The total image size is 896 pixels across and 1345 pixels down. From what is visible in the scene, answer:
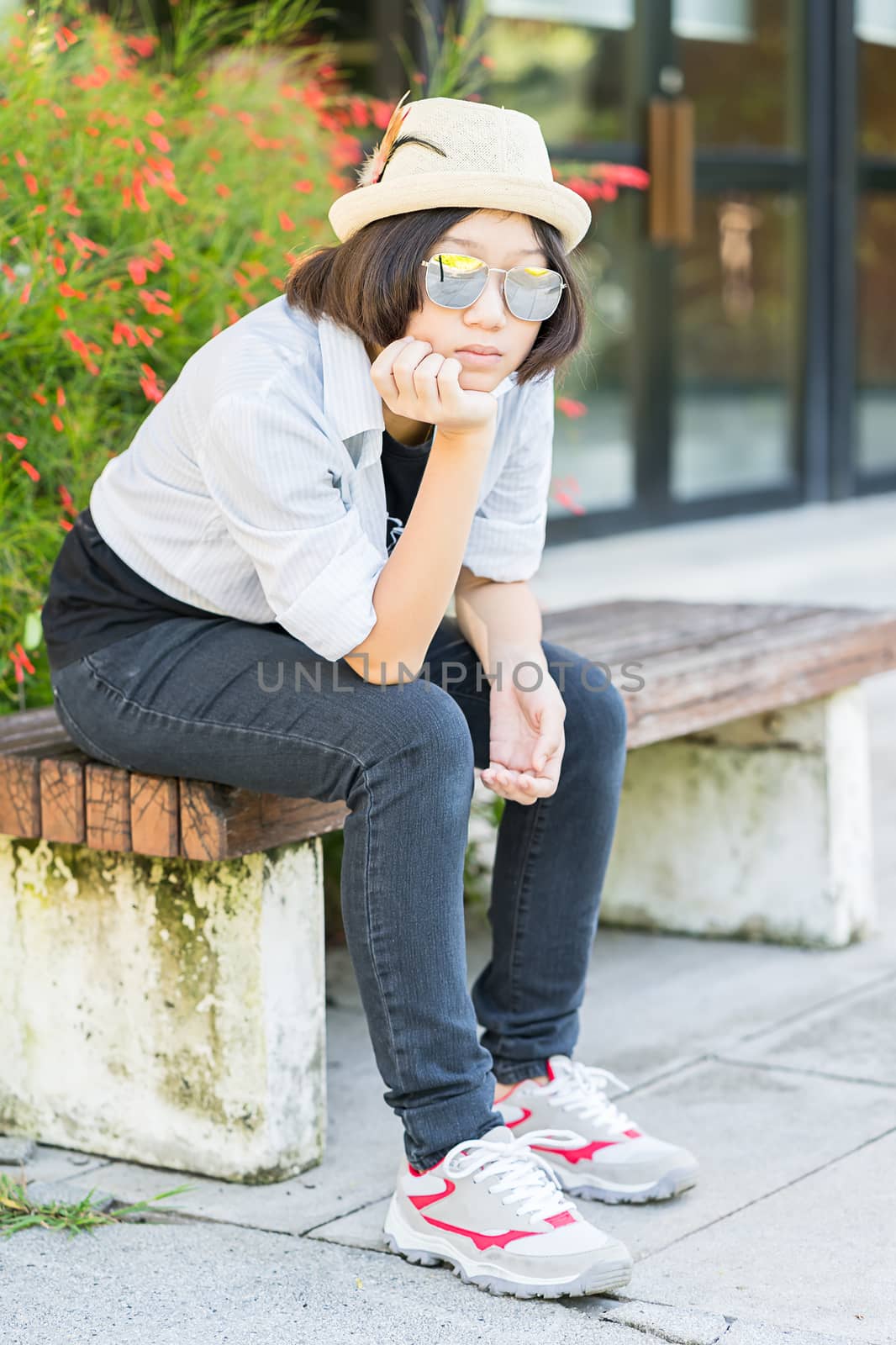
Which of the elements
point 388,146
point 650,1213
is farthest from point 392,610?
point 650,1213

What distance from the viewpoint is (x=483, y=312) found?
211cm

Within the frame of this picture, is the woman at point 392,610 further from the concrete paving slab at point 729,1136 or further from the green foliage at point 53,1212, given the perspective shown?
the green foliage at point 53,1212

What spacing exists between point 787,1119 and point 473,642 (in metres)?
0.77

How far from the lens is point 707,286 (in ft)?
27.4

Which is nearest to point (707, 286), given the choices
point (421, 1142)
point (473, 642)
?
point (473, 642)

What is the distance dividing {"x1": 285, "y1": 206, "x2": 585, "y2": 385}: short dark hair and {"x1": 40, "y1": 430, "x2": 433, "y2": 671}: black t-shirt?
175 mm

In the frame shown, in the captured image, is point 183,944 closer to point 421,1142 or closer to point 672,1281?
point 421,1142

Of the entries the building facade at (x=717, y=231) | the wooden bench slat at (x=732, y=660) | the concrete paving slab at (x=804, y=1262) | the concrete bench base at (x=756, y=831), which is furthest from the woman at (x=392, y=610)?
the building facade at (x=717, y=231)

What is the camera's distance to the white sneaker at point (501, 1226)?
203 cm

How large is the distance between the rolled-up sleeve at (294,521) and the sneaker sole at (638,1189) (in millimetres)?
743

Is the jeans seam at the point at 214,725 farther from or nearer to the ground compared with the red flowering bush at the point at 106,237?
nearer to the ground

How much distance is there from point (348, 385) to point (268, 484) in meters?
0.17

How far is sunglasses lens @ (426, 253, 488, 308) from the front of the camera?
209cm

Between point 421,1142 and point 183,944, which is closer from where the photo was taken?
point 421,1142
